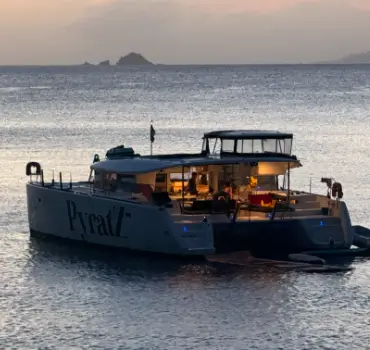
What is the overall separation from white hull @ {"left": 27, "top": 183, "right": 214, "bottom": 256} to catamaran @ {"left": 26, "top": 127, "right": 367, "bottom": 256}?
0.10 ft

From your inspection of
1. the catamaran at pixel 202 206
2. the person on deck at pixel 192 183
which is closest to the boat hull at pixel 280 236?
the catamaran at pixel 202 206

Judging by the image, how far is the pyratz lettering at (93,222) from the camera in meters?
37.7

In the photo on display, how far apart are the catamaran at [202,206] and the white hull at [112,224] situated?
0.10 ft

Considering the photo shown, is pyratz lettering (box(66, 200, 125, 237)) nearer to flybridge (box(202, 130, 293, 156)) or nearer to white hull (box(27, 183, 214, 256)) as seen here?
white hull (box(27, 183, 214, 256))

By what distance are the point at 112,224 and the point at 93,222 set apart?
1206 mm

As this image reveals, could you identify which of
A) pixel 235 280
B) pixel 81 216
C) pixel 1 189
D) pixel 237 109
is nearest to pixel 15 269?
pixel 81 216

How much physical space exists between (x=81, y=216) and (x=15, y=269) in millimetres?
4169

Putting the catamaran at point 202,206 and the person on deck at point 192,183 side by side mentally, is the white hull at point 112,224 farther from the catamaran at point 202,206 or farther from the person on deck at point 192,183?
the person on deck at point 192,183

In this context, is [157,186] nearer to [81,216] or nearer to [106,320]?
[81,216]

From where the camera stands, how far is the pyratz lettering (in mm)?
37719

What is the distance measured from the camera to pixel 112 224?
37.9 m

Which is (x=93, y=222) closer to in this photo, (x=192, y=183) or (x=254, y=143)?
(x=192, y=183)

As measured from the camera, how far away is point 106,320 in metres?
29.8

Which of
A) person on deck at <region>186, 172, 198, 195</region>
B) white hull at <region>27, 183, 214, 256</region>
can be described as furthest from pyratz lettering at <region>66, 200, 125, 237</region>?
person on deck at <region>186, 172, 198, 195</region>
